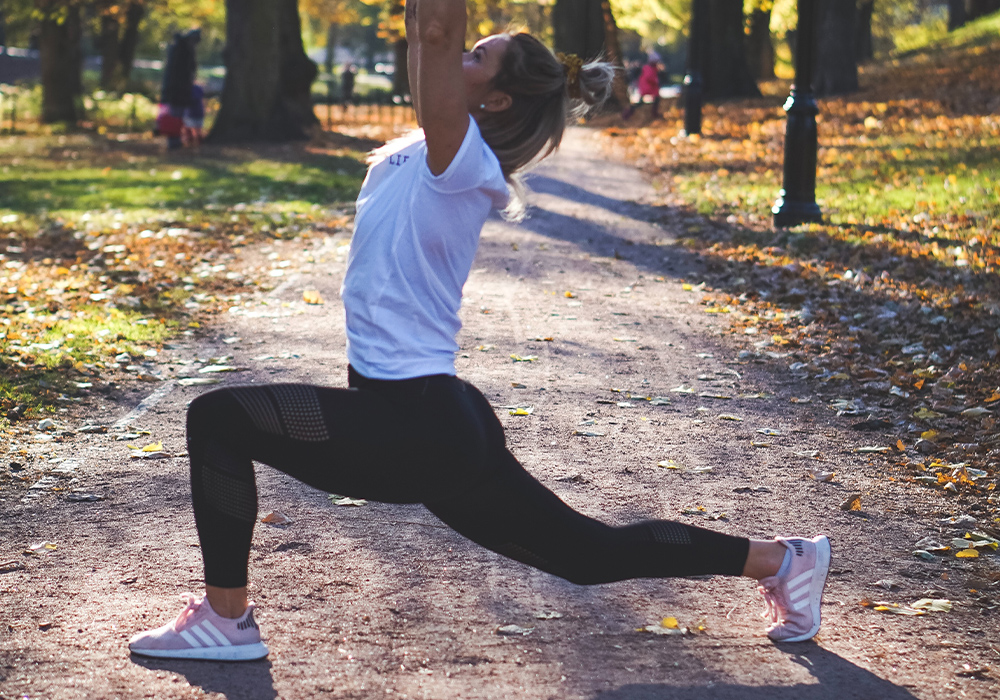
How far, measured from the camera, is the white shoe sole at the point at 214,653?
317 cm

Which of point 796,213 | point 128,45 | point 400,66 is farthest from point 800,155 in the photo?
point 128,45

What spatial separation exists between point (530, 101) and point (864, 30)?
4955cm

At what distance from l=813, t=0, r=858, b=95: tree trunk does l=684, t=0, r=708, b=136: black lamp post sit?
Result: 507 cm

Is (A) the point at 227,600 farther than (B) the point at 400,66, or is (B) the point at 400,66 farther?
(B) the point at 400,66

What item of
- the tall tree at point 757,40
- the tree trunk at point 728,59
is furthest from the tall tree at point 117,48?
the tall tree at point 757,40

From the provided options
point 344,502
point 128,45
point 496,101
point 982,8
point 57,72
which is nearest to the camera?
point 496,101

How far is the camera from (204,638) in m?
3.16

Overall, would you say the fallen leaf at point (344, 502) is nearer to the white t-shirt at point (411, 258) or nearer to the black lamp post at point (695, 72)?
the white t-shirt at point (411, 258)

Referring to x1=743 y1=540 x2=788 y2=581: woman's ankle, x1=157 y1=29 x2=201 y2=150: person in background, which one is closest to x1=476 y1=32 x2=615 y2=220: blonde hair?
x1=743 y1=540 x2=788 y2=581: woman's ankle

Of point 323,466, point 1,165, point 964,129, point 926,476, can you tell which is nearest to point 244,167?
point 1,165

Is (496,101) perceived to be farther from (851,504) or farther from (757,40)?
(757,40)

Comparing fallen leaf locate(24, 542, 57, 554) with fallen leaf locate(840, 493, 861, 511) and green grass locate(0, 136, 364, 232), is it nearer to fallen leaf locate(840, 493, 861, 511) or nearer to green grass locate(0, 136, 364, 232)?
fallen leaf locate(840, 493, 861, 511)

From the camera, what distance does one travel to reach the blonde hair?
296cm

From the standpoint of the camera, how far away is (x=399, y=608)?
3.62 m
